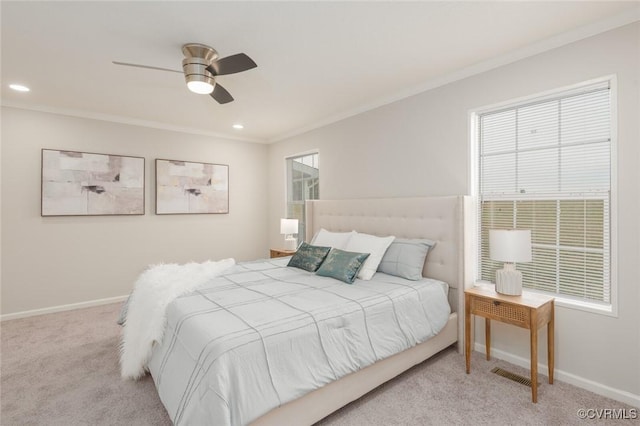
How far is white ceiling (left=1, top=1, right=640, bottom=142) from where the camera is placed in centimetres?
202

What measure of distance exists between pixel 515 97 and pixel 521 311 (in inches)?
68.4

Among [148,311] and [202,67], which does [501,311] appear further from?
[202,67]

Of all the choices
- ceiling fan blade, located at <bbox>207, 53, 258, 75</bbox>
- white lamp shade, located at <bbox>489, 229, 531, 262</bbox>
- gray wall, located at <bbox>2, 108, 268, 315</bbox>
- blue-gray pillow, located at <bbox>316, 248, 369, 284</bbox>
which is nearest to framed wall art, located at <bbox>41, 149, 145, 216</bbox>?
gray wall, located at <bbox>2, 108, 268, 315</bbox>

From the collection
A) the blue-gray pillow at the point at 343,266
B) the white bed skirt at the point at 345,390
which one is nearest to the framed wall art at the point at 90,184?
the blue-gray pillow at the point at 343,266

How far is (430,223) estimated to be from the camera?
120 inches

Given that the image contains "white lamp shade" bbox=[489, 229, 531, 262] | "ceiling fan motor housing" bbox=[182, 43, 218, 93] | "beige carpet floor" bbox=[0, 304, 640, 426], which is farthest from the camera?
"ceiling fan motor housing" bbox=[182, 43, 218, 93]

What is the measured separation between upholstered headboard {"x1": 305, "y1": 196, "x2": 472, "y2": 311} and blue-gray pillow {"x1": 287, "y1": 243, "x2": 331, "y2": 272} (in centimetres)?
73

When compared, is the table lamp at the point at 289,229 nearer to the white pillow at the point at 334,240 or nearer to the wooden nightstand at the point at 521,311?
the white pillow at the point at 334,240

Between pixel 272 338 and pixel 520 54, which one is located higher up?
pixel 520 54

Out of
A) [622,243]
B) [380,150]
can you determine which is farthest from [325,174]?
[622,243]

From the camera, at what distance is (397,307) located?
7.61 ft

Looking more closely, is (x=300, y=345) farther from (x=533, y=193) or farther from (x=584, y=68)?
(x=584, y=68)

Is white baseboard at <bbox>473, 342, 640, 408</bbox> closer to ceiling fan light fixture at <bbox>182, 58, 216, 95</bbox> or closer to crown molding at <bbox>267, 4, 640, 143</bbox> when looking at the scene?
crown molding at <bbox>267, 4, 640, 143</bbox>

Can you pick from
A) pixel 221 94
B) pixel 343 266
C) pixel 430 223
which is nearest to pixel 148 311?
pixel 343 266
